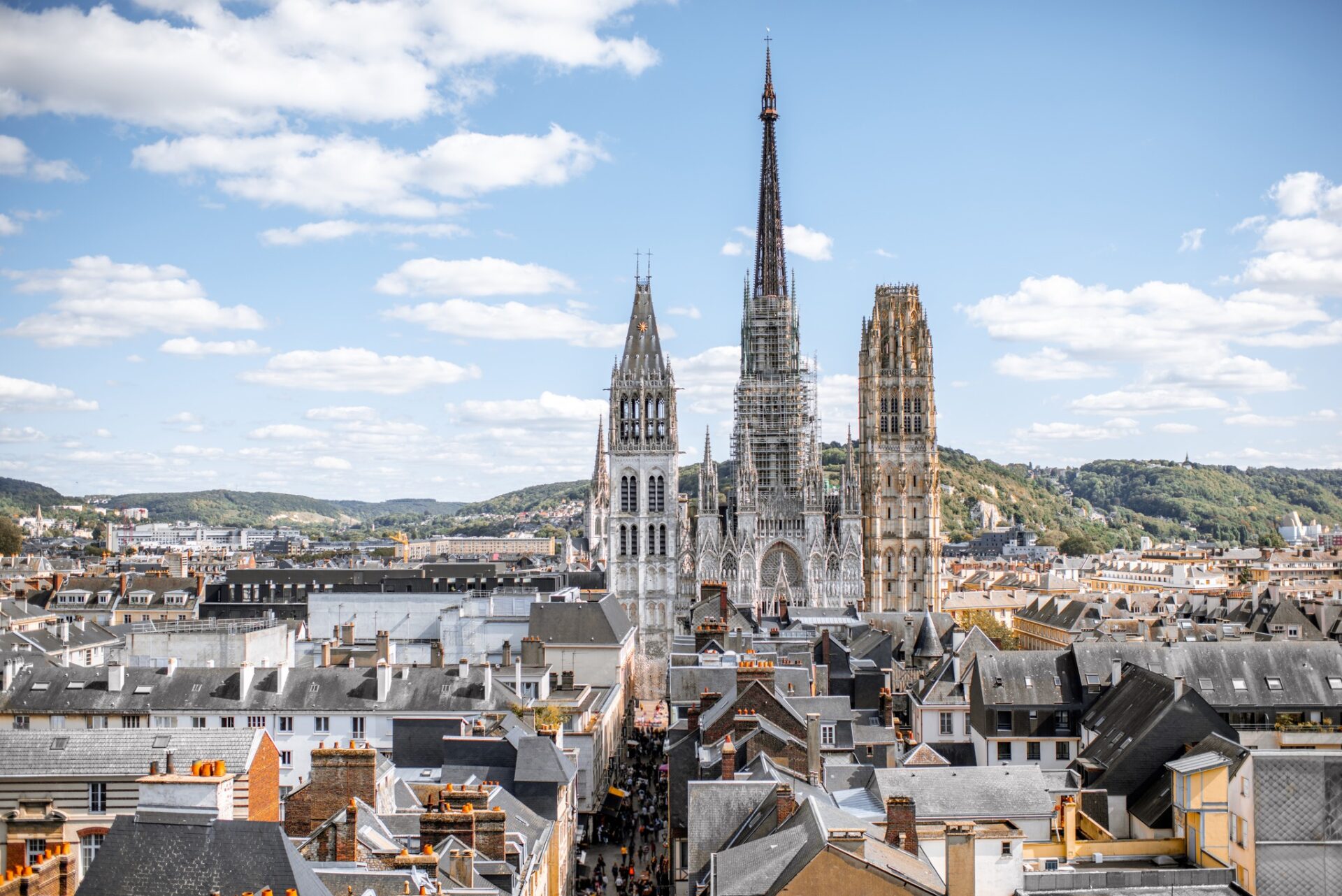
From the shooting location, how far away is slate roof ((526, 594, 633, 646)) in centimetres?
7625

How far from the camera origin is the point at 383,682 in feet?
168

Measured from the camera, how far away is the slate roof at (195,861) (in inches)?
748

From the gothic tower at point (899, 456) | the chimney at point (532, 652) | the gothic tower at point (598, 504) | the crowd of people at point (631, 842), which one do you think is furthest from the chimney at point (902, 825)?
the gothic tower at point (598, 504)

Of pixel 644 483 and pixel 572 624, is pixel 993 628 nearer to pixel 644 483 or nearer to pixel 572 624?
pixel 644 483

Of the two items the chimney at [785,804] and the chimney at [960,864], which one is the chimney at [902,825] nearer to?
the chimney at [785,804]

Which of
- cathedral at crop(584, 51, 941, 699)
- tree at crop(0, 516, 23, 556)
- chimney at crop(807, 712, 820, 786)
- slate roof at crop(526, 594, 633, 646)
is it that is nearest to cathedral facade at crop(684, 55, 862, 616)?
cathedral at crop(584, 51, 941, 699)

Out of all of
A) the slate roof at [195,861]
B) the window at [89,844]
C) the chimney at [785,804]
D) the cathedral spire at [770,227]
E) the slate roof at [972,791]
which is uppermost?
the cathedral spire at [770,227]

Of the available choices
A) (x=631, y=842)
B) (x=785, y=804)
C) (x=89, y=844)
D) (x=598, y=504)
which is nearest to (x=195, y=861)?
(x=89, y=844)

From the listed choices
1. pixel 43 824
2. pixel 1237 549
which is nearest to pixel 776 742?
pixel 43 824

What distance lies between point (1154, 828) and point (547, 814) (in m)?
16.9

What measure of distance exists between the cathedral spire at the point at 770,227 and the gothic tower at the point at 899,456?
10416 millimetres

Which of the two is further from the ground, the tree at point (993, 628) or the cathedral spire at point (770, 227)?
the cathedral spire at point (770, 227)

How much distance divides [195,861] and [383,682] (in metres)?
32.2

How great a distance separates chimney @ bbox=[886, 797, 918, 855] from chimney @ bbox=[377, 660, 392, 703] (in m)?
26.3
